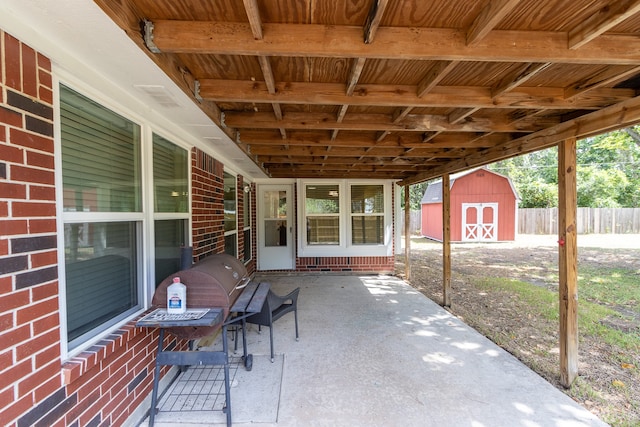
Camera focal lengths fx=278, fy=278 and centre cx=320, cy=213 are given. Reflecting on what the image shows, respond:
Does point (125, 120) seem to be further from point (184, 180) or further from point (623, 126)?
point (623, 126)

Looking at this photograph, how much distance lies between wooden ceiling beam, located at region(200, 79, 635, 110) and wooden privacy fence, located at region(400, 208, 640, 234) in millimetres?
18058

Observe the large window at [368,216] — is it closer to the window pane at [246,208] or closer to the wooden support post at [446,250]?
the wooden support post at [446,250]

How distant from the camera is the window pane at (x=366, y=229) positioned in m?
6.99

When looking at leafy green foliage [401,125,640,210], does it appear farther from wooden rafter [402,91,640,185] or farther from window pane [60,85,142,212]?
window pane [60,85,142,212]

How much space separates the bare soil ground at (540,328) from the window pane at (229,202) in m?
3.87

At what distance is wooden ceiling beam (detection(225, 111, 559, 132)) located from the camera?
2633 mm

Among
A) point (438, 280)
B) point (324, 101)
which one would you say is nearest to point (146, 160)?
point (324, 101)

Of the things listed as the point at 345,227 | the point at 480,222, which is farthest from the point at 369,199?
the point at 480,222

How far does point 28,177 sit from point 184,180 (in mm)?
1666

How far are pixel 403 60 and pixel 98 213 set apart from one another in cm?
214

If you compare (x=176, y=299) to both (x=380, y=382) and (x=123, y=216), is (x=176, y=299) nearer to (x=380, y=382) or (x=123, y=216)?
(x=123, y=216)

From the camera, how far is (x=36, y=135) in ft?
4.24

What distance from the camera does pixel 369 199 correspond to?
7.00 meters

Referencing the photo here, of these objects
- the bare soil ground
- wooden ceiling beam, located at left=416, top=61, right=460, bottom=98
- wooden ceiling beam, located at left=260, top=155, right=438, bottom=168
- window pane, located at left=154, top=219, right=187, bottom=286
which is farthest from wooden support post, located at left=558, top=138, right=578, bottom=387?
window pane, located at left=154, top=219, right=187, bottom=286
